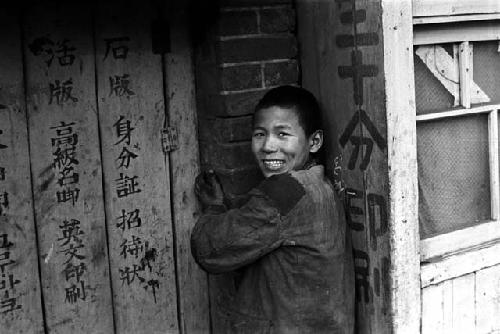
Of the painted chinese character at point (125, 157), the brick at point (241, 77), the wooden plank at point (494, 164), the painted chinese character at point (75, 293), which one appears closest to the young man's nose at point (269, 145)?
the brick at point (241, 77)

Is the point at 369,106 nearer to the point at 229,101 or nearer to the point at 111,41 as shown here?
Answer: the point at 229,101

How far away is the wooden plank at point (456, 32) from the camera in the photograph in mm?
3080

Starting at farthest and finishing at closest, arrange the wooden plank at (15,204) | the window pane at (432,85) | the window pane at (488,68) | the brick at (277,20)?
the window pane at (488,68) < the window pane at (432,85) < the brick at (277,20) < the wooden plank at (15,204)

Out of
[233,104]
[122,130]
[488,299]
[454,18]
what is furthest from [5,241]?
[488,299]

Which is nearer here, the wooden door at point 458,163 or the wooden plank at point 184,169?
the wooden plank at point 184,169

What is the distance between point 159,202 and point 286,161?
0.53 meters

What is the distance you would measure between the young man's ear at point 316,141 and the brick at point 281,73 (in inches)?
10.8

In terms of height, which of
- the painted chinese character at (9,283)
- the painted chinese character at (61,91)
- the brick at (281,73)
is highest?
the brick at (281,73)

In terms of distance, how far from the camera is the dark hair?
2881mm

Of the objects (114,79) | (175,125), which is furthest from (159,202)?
(114,79)

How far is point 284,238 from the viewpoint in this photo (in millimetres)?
2748

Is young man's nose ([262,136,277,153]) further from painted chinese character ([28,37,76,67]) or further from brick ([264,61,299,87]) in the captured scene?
painted chinese character ([28,37,76,67])

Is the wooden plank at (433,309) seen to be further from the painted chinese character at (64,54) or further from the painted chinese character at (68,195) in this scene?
the painted chinese character at (64,54)

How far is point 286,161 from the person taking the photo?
2.88m
